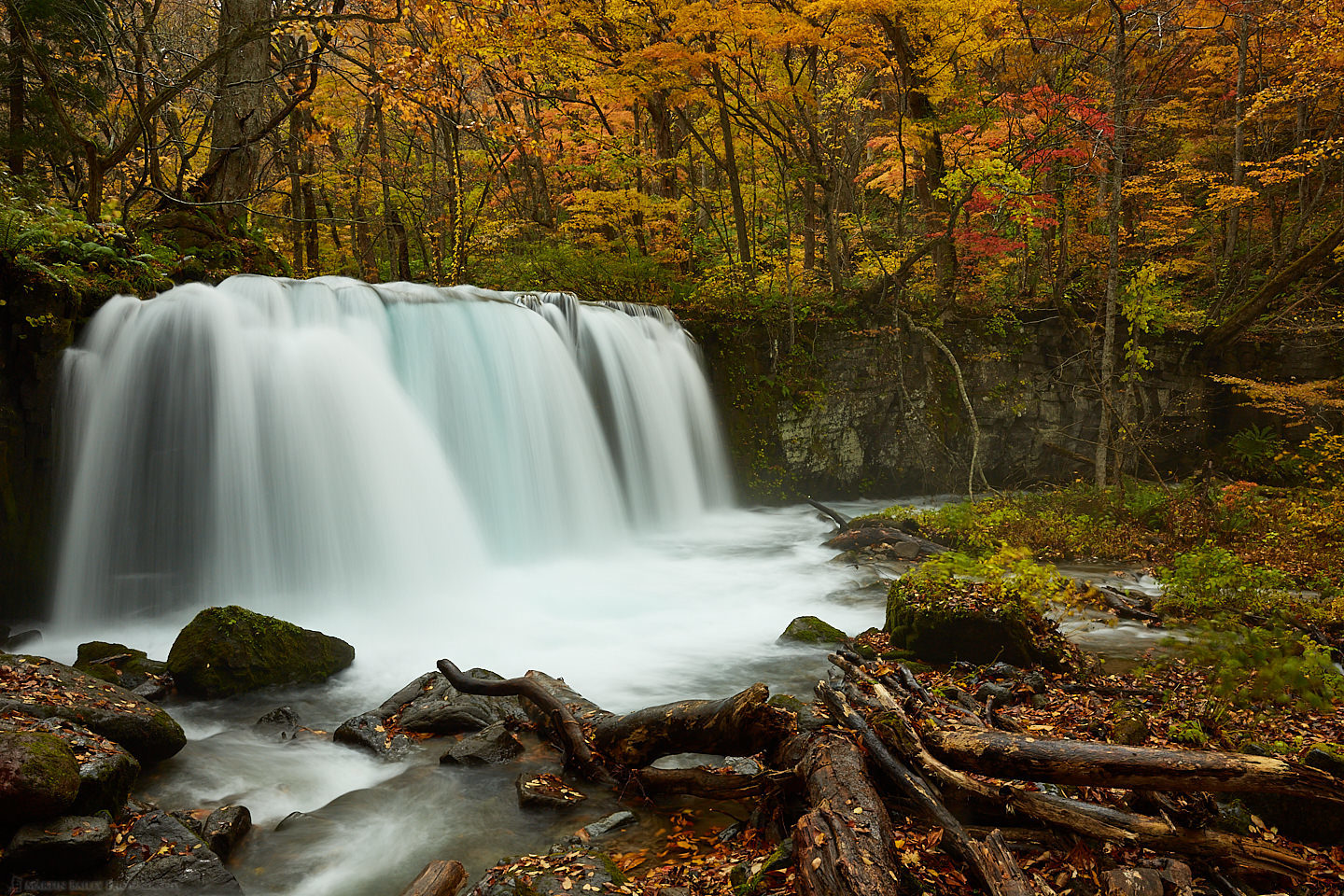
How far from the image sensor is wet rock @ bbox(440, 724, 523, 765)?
4.58m

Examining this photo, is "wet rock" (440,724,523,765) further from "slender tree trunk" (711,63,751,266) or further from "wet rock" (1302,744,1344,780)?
"slender tree trunk" (711,63,751,266)

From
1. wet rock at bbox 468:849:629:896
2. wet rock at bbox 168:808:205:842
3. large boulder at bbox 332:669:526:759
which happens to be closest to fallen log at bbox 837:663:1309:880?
wet rock at bbox 468:849:629:896

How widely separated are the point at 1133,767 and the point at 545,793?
2.89m

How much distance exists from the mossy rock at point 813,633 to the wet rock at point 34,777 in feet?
17.0

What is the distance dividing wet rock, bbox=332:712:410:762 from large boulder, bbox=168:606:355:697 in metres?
1.04

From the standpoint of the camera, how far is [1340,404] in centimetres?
1072

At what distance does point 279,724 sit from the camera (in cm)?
512

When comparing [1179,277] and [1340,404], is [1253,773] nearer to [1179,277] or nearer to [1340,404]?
[1340,404]

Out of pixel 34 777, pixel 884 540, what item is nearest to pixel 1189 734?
pixel 34 777

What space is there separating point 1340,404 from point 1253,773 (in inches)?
434

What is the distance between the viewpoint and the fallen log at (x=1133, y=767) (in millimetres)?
Answer: 2873

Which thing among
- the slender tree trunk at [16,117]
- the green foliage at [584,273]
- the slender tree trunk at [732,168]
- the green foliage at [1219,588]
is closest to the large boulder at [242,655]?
the green foliage at [1219,588]

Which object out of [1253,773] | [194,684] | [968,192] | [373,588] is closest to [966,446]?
[968,192]

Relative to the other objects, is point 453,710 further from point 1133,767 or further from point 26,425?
point 26,425
